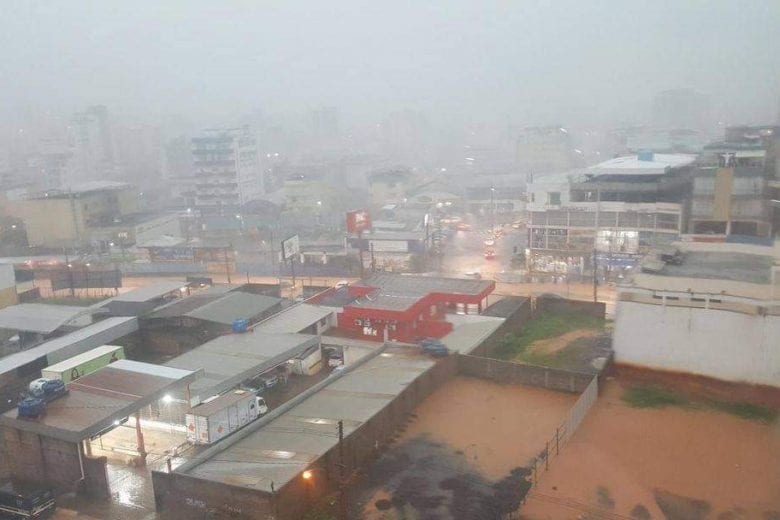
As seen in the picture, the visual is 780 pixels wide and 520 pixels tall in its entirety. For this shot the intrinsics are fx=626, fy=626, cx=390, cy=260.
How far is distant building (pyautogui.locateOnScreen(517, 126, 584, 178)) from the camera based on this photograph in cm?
7381

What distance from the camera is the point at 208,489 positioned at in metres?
9.66

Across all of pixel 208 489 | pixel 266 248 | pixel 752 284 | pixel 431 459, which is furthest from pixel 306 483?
pixel 266 248

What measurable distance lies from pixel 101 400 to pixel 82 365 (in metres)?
3.62

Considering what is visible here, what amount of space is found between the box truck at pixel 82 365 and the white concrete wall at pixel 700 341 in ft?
42.1

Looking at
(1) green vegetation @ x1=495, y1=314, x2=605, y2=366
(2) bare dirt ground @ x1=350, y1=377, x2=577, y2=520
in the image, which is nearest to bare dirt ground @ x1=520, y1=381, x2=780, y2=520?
(2) bare dirt ground @ x1=350, y1=377, x2=577, y2=520

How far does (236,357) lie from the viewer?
16.2 meters

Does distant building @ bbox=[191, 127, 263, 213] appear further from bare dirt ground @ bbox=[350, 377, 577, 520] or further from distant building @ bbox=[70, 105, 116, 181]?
bare dirt ground @ bbox=[350, 377, 577, 520]

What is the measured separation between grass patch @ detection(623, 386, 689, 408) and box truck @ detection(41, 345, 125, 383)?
42.0ft

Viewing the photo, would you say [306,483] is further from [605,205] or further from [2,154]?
[2,154]

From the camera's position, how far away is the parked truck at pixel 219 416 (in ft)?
42.4

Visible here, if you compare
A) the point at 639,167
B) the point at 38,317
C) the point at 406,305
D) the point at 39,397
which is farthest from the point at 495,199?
the point at 39,397

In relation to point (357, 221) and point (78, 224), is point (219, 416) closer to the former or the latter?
point (357, 221)

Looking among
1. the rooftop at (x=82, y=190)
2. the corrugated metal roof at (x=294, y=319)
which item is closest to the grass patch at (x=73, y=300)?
the corrugated metal roof at (x=294, y=319)

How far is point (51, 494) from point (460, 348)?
9554 millimetres
